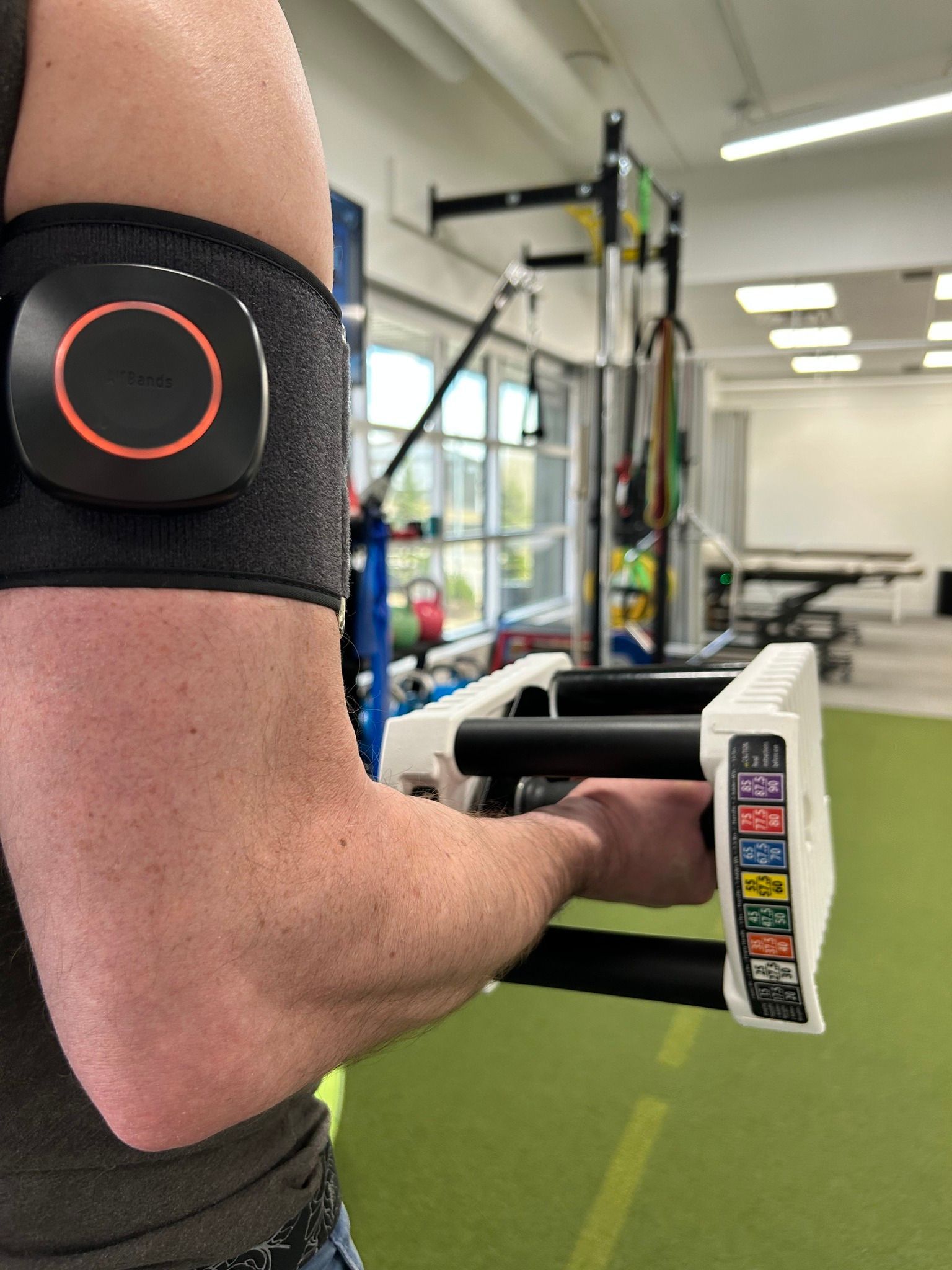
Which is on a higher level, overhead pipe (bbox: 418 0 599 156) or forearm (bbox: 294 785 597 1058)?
overhead pipe (bbox: 418 0 599 156)

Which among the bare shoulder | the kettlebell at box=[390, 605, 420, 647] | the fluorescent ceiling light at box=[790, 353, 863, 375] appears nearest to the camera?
the bare shoulder

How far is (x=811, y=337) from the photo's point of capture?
16.0 feet

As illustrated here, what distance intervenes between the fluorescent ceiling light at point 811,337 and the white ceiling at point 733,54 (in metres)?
0.98

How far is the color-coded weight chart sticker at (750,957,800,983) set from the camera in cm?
49

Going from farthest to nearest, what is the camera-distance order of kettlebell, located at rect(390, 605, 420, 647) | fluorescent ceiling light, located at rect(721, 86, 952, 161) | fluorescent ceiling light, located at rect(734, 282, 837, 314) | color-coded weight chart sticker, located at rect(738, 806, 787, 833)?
fluorescent ceiling light, located at rect(734, 282, 837, 314) < kettlebell, located at rect(390, 605, 420, 647) < fluorescent ceiling light, located at rect(721, 86, 952, 161) < color-coded weight chart sticker, located at rect(738, 806, 787, 833)

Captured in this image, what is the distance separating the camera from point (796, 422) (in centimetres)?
1038

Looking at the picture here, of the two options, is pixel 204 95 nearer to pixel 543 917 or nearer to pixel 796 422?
pixel 543 917

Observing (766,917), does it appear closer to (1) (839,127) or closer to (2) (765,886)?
(2) (765,886)

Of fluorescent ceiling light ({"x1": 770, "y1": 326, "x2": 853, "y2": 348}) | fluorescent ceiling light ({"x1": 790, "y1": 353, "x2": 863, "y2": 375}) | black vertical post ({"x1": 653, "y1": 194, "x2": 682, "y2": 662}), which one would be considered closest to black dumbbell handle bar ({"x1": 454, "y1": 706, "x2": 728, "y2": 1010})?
black vertical post ({"x1": 653, "y1": 194, "x2": 682, "y2": 662})

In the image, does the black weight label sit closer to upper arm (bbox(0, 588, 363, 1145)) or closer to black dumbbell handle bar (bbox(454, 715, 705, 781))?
black dumbbell handle bar (bbox(454, 715, 705, 781))

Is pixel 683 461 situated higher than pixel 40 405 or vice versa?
pixel 683 461

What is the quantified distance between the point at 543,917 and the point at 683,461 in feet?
12.9

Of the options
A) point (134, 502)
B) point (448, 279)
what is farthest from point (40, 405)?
point (448, 279)

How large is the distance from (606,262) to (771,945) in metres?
3.39
